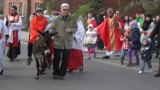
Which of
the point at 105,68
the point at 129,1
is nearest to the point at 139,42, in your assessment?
the point at 105,68

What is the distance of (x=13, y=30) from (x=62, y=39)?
181 inches

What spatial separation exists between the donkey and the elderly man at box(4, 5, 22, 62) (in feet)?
11.9

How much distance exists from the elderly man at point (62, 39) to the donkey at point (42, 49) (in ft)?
1.05

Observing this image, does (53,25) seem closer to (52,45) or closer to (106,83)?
(52,45)

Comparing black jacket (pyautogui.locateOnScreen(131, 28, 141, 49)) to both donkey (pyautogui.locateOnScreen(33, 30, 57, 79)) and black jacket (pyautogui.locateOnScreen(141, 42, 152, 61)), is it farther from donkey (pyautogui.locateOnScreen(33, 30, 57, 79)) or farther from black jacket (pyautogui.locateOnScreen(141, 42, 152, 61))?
donkey (pyautogui.locateOnScreen(33, 30, 57, 79))

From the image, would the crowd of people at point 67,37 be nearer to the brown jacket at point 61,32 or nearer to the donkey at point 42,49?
the brown jacket at point 61,32

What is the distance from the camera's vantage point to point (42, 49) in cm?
1023

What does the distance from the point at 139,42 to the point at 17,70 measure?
419 cm

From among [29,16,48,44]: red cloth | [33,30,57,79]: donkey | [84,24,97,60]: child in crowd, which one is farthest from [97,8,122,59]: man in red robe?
Result: [33,30,57,79]: donkey

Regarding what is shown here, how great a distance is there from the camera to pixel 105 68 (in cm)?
1342

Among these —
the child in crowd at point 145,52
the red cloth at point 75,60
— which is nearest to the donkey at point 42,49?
the red cloth at point 75,60

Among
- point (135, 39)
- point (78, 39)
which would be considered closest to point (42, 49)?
point (78, 39)

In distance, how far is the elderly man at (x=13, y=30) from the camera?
46.6 ft

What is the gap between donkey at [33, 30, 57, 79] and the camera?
10.1 meters
